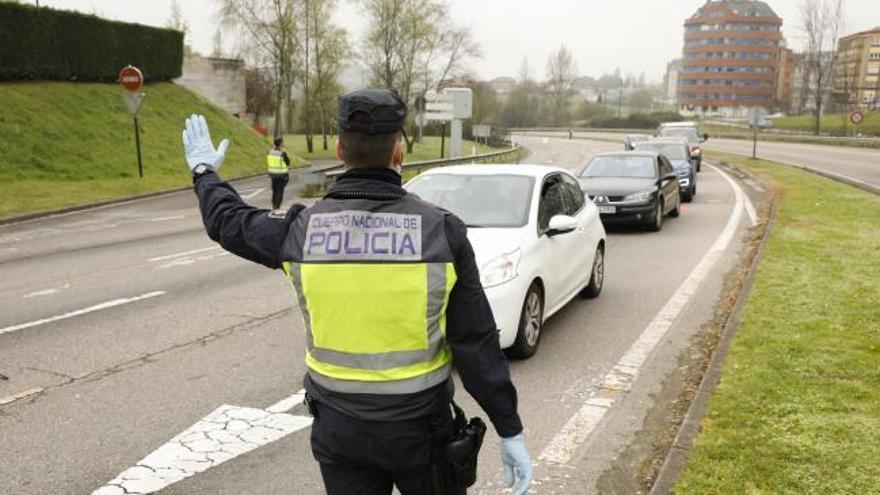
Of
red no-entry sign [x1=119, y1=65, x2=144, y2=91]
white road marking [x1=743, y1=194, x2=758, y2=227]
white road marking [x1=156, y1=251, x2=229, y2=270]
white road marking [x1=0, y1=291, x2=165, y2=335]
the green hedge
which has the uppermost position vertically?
the green hedge

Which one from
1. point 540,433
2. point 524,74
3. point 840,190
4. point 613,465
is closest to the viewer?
point 613,465

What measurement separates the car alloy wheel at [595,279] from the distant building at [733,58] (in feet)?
474

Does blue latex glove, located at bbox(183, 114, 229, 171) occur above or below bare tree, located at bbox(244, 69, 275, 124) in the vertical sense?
below

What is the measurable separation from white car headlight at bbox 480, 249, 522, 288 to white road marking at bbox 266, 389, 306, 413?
66.3 inches

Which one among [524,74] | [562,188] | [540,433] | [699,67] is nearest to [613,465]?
[540,433]

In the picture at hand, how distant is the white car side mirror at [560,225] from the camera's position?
6.99 m

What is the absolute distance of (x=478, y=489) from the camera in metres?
4.11

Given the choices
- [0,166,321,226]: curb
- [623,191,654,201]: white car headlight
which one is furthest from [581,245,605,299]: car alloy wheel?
[0,166,321,226]: curb

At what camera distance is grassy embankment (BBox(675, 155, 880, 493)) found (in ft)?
13.3

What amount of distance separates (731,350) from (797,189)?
634 inches

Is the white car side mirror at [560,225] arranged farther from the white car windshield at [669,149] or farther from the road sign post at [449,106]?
the road sign post at [449,106]

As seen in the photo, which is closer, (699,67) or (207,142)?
(207,142)

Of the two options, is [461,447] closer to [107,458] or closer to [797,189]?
[107,458]

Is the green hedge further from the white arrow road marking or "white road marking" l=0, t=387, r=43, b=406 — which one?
the white arrow road marking
